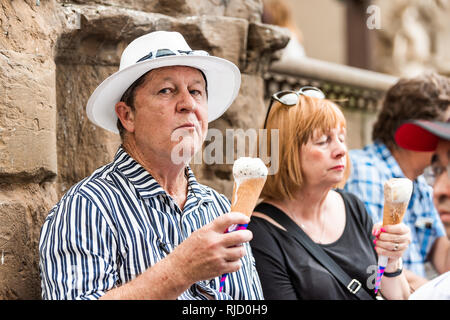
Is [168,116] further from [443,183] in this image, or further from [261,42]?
[261,42]

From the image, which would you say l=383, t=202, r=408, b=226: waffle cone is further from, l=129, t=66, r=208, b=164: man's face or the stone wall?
the stone wall

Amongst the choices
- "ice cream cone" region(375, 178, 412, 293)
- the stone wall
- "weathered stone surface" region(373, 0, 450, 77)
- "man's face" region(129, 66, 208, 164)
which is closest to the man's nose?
"man's face" region(129, 66, 208, 164)

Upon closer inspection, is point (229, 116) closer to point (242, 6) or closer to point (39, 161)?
point (242, 6)

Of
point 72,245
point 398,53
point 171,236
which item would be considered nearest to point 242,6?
point 171,236

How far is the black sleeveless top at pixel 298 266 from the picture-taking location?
268 cm

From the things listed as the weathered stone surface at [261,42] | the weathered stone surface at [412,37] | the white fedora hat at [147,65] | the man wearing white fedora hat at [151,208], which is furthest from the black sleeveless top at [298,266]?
the weathered stone surface at [412,37]

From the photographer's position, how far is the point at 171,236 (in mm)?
2221

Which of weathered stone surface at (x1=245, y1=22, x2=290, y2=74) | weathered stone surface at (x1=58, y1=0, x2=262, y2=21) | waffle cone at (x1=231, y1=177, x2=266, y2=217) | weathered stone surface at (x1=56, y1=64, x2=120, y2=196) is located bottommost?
waffle cone at (x1=231, y1=177, x2=266, y2=217)

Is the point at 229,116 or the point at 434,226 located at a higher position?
the point at 229,116

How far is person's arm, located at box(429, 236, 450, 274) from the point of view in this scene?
3480mm

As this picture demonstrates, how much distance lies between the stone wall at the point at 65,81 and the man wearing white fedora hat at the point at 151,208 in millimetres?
218

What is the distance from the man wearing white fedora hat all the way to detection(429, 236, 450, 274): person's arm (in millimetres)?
1389

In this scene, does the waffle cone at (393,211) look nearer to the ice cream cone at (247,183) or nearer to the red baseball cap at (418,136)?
the red baseball cap at (418,136)

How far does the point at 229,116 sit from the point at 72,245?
1369mm
